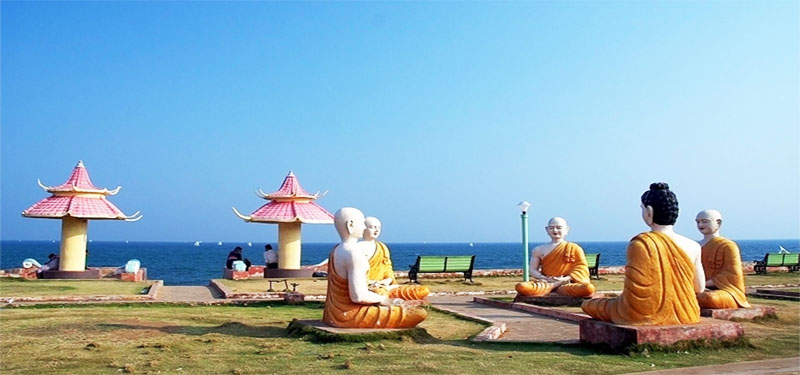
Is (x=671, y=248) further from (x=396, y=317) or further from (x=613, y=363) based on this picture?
(x=396, y=317)

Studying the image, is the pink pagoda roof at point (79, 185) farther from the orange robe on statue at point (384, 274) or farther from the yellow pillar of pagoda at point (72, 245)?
the orange robe on statue at point (384, 274)

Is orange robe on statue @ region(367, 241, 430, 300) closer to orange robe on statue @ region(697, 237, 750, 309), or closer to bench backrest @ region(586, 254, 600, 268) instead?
orange robe on statue @ region(697, 237, 750, 309)

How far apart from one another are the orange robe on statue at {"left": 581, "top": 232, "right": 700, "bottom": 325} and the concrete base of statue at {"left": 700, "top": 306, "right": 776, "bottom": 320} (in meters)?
2.72

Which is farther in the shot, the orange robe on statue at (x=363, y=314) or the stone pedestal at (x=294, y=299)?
the stone pedestal at (x=294, y=299)

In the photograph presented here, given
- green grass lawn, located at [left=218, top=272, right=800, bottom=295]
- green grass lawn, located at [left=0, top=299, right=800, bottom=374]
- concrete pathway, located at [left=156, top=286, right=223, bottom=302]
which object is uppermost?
green grass lawn, located at [left=218, top=272, right=800, bottom=295]

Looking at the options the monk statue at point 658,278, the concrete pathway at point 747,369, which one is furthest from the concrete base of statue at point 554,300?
the concrete pathway at point 747,369

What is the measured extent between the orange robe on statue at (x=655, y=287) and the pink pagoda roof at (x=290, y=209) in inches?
717

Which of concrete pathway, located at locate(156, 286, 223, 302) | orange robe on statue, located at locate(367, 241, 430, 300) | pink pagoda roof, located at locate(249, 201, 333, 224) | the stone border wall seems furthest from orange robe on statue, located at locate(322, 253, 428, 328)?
pink pagoda roof, located at locate(249, 201, 333, 224)

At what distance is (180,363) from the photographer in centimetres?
769

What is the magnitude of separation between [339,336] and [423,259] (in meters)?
14.2

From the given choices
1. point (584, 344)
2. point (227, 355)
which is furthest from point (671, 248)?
point (227, 355)

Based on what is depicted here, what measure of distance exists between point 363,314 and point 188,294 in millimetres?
9653

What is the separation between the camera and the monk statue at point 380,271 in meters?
13.4

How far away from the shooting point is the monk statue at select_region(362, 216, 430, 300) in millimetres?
13359
